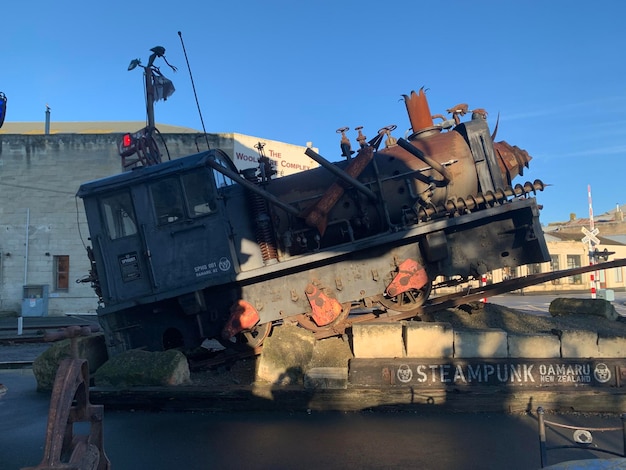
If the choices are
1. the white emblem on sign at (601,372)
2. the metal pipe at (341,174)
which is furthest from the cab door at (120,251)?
the white emblem on sign at (601,372)

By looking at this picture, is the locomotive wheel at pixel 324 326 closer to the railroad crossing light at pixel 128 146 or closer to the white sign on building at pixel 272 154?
the railroad crossing light at pixel 128 146

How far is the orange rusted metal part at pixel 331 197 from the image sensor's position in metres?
6.91

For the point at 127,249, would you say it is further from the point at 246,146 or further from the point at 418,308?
the point at 246,146

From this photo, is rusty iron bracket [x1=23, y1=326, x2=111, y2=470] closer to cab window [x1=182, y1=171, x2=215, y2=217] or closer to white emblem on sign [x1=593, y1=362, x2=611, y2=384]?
cab window [x1=182, y1=171, x2=215, y2=217]

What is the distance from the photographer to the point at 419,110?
7906 mm

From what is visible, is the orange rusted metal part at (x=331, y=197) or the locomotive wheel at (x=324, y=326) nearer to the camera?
the orange rusted metal part at (x=331, y=197)

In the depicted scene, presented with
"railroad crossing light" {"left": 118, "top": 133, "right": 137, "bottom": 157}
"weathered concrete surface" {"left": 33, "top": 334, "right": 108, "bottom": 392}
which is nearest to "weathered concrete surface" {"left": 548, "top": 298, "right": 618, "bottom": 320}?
"weathered concrete surface" {"left": 33, "top": 334, "right": 108, "bottom": 392}

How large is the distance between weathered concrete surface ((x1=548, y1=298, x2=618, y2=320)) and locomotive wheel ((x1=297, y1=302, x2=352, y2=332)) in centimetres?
386

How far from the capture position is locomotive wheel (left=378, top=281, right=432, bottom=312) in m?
7.34

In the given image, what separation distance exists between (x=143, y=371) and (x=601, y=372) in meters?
5.56

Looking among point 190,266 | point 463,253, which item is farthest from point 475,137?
point 190,266

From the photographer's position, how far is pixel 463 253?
7.22 m

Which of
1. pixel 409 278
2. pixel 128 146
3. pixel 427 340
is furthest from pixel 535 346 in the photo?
pixel 128 146

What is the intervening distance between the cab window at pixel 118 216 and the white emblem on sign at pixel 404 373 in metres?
4.41
